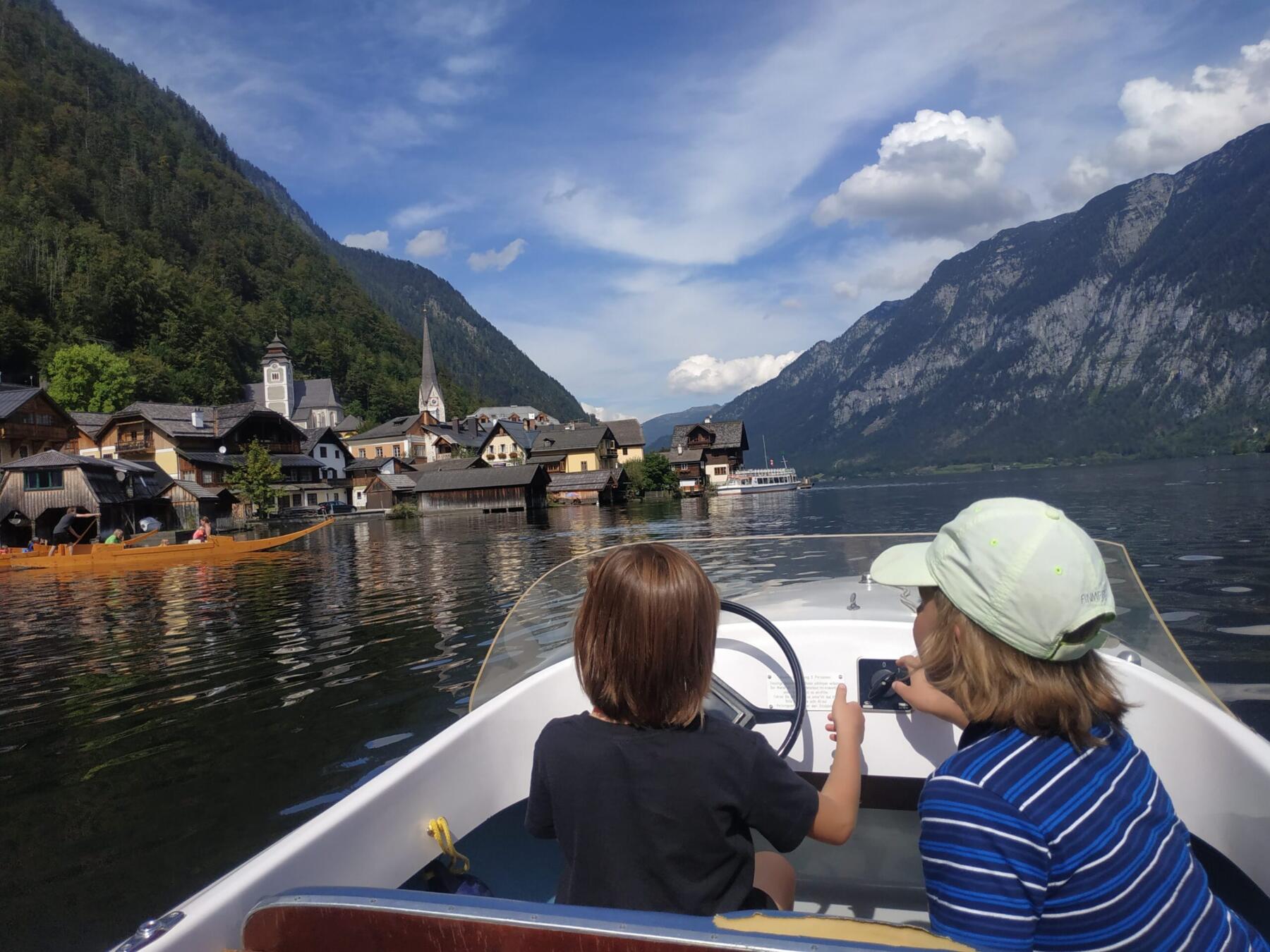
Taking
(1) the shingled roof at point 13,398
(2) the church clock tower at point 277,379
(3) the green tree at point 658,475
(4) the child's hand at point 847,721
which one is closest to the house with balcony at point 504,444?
(3) the green tree at point 658,475

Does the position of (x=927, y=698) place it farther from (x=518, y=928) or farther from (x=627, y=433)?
(x=627, y=433)

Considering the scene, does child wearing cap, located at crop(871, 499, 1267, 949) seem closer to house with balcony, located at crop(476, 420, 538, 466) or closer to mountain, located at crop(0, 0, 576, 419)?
mountain, located at crop(0, 0, 576, 419)

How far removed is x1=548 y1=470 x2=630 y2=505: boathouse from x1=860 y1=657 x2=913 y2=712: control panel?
7289cm

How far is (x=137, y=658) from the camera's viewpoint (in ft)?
37.3

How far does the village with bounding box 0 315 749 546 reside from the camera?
41.0 metres

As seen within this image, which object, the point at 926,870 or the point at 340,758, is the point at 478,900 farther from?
the point at 340,758

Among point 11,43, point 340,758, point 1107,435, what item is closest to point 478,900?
point 340,758

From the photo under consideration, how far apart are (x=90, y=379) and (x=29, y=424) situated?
1195 inches

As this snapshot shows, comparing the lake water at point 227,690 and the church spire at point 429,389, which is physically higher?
the church spire at point 429,389

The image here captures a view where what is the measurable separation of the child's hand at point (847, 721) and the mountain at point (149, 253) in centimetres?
9485

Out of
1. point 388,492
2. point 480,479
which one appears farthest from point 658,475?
point 388,492

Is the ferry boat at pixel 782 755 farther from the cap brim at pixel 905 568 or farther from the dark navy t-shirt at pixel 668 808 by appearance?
the cap brim at pixel 905 568

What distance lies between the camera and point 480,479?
72.6 m

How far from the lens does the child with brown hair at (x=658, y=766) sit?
1730mm
